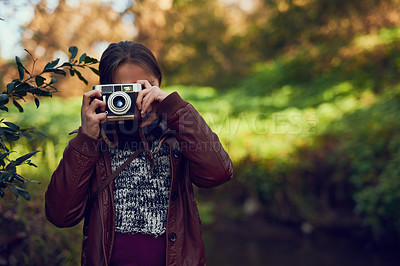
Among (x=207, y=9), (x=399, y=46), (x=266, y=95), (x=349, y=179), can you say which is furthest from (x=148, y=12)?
(x=349, y=179)

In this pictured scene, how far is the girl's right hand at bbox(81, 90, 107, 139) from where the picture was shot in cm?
138

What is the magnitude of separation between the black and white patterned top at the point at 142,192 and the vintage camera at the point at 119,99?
160 millimetres

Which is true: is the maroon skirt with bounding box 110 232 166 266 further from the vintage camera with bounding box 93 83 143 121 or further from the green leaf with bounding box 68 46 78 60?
the green leaf with bounding box 68 46 78 60

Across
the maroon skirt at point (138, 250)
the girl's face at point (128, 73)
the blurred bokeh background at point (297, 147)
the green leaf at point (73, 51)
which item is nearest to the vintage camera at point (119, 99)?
the girl's face at point (128, 73)

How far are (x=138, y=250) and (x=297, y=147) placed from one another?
11.6ft

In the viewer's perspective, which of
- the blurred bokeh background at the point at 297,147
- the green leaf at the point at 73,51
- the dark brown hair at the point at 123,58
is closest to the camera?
the dark brown hair at the point at 123,58

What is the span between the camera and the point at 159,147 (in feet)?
4.71

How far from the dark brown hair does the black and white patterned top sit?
34cm

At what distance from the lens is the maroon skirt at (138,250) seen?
1358 mm

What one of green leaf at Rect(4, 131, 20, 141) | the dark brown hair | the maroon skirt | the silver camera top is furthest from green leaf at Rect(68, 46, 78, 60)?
the maroon skirt

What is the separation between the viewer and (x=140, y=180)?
1.46 m

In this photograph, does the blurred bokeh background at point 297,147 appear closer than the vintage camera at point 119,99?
No

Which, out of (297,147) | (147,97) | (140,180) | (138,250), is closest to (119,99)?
(147,97)

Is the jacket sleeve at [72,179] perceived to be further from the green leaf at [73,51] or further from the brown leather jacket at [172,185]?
the green leaf at [73,51]
